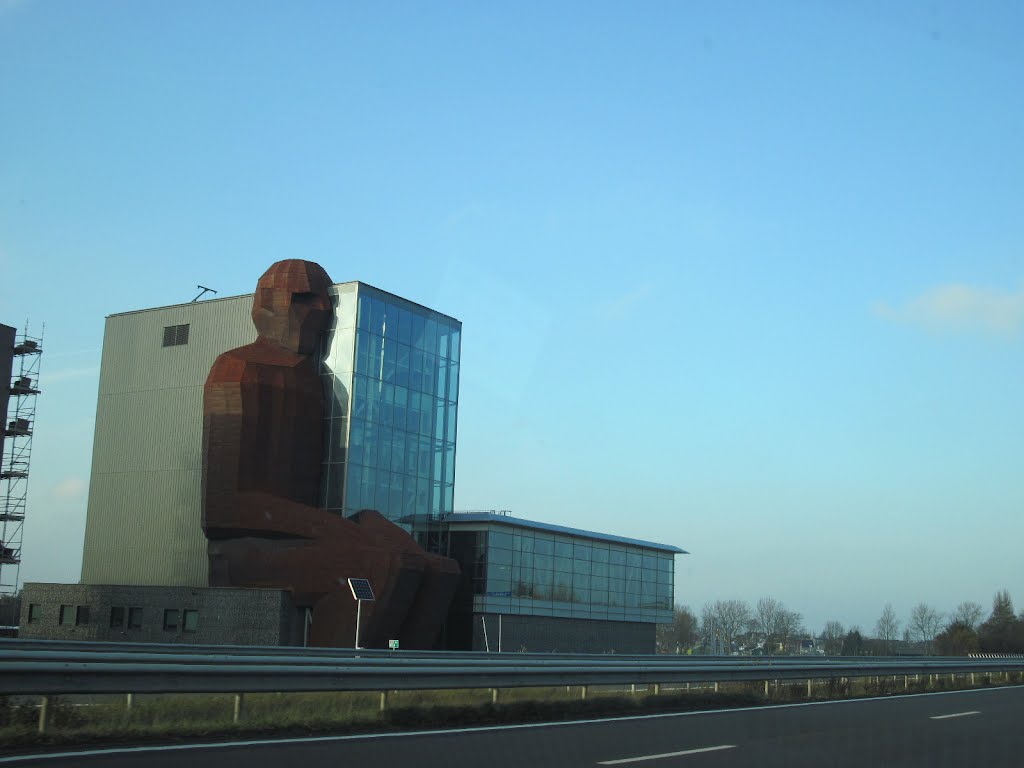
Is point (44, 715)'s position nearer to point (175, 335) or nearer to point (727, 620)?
point (175, 335)

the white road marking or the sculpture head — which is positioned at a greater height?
the sculpture head

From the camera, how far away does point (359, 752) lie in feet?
38.4

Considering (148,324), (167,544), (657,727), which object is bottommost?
(657,727)

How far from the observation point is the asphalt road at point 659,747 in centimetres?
1097

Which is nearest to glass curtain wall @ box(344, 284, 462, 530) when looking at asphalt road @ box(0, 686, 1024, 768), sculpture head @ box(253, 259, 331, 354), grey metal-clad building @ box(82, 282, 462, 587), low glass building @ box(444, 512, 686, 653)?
grey metal-clad building @ box(82, 282, 462, 587)

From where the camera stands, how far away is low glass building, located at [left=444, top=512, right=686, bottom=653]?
5516 centimetres

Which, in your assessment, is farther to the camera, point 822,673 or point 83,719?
point 822,673

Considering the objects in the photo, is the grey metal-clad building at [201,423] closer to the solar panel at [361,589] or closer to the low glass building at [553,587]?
the low glass building at [553,587]

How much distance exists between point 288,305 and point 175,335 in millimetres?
12087

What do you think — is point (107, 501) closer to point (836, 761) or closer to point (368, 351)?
point (368, 351)

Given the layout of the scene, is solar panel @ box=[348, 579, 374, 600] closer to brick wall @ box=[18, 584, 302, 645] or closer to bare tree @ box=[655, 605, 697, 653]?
brick wall @ box=[18, 584, 302, 645]

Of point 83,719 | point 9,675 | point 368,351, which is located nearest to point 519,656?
point 83,719

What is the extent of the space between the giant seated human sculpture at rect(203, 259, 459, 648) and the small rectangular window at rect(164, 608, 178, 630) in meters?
2.94

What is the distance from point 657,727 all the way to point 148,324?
45887 mm
